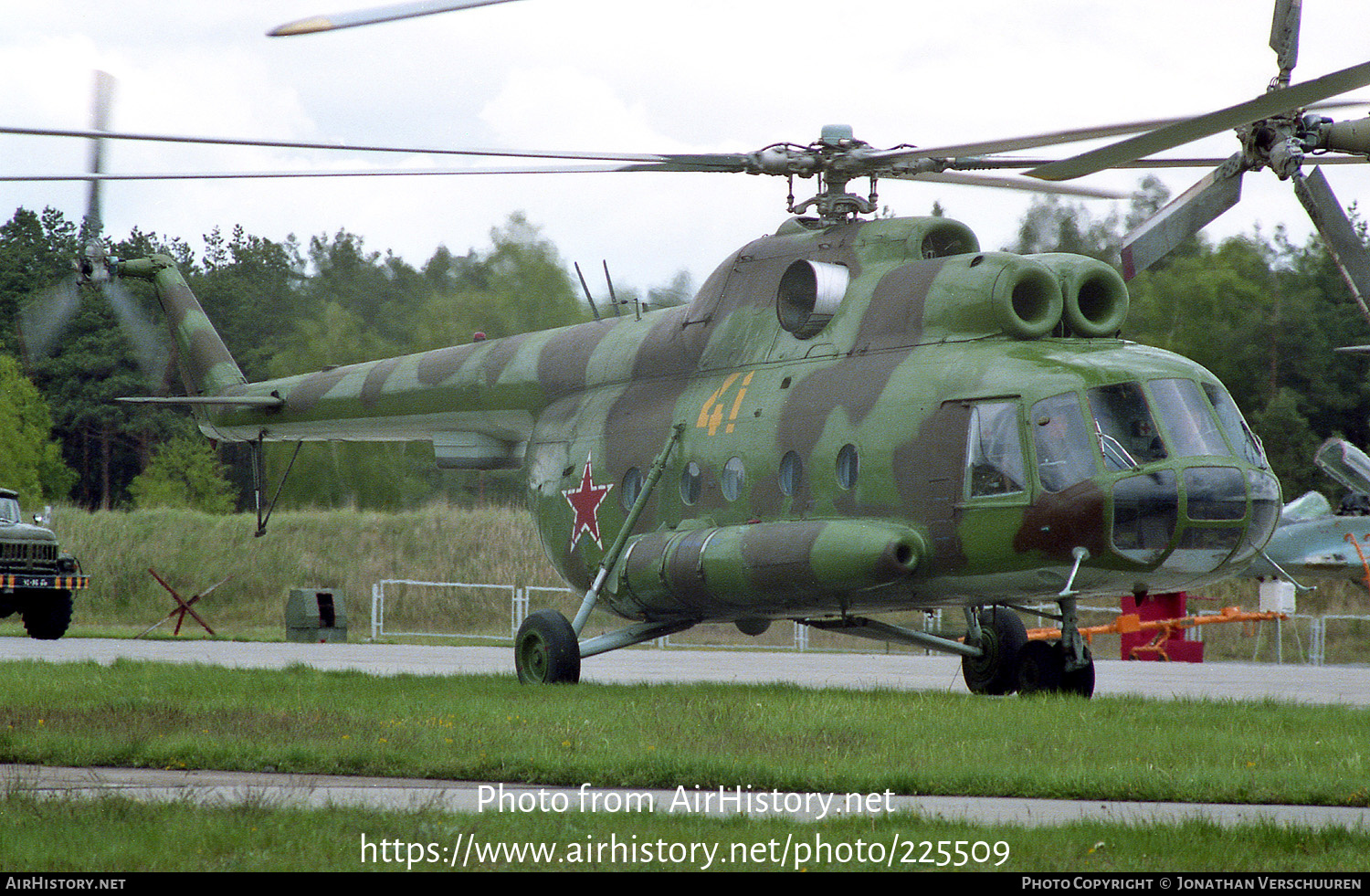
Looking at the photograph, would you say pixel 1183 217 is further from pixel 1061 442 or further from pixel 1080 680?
pixel 1080 680

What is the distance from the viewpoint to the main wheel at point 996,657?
14.1 m

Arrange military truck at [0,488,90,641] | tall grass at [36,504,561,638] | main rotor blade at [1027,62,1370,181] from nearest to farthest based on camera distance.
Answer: main rotor blade at [1027,62,1370,181], military truck at [0,488,90,641], tall grass at [36,504,561,638]

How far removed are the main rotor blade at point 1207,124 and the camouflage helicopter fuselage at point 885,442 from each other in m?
2.02

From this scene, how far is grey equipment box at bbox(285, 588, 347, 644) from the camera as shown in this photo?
26.6 m

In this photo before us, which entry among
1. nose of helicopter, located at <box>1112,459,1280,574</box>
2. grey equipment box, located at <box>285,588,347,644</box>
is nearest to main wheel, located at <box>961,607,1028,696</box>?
nose of helicopter, located at <box>1112,459,1280,574</box>

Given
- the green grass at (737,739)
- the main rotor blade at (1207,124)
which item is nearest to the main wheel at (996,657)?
the green grass at (737,739)

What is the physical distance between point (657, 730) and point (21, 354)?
180ft

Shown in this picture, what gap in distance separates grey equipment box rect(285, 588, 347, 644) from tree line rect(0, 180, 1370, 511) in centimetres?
897

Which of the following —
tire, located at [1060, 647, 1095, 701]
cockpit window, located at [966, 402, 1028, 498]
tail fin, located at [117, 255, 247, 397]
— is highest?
tail fin, located at [117, 255, 247, 397]

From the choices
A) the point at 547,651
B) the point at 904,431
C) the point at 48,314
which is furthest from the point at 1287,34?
the point at 48,314

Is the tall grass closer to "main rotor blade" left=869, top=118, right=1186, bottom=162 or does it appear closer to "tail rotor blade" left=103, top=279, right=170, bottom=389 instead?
"tail rotor blade" left=103, top=279, right=170, bottom=389

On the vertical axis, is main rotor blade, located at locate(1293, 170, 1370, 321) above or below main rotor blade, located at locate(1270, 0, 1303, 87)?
below

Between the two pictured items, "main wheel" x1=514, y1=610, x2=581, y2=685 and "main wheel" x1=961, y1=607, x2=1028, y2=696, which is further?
"main wheel" x1=514, y1=610, x2=581, y2=685

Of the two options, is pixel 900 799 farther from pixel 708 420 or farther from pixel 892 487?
pixel 708 420
